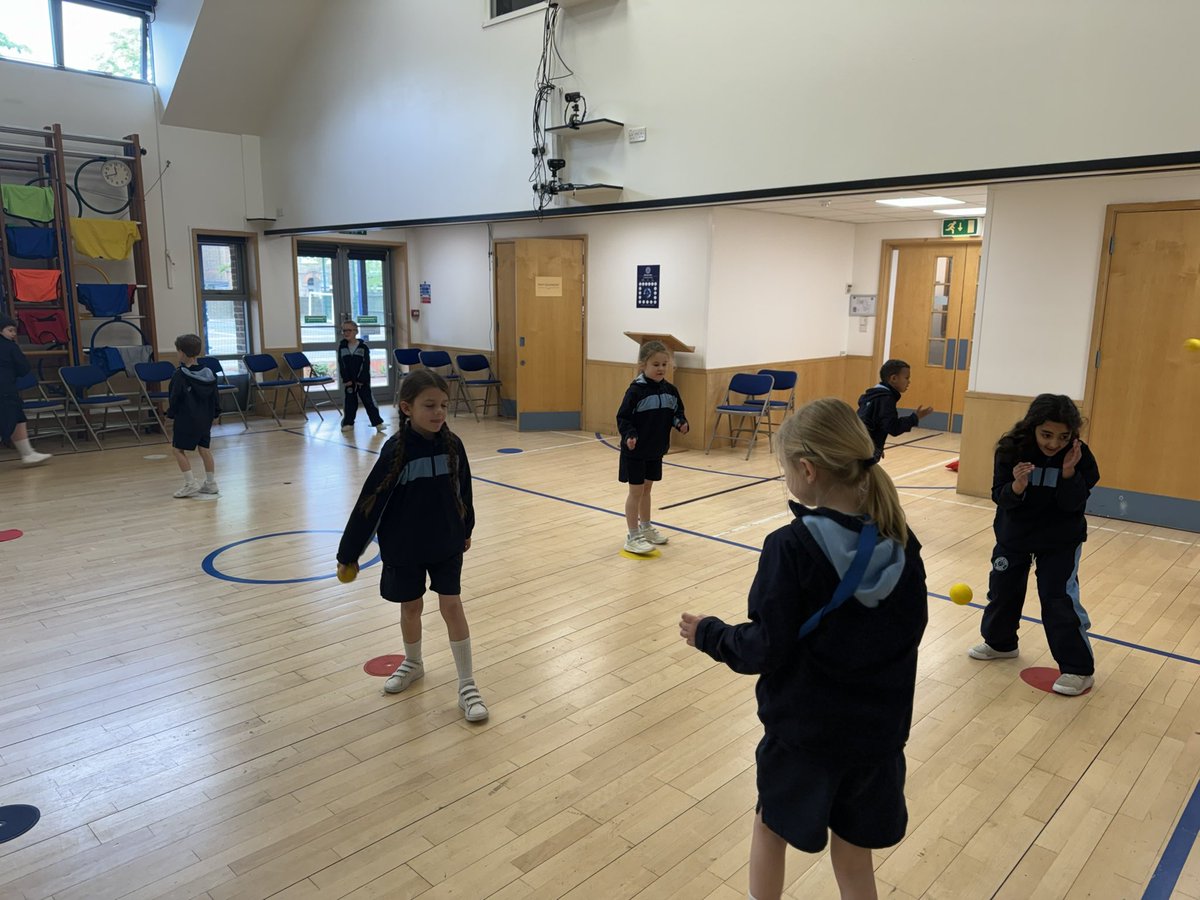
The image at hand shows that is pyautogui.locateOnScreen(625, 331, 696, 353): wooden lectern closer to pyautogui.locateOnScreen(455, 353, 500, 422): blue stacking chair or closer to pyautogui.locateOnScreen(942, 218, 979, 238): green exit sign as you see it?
pyautogui.locateOnScreen(455, 353, 500, 422): blue stacking chair

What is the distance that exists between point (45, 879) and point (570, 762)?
5.48 feet

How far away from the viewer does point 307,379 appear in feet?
37.3

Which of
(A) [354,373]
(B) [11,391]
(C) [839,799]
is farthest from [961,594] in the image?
(B) [11,391]

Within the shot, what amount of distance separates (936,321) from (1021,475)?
7.94 meters

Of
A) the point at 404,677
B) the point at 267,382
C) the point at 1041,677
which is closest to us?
the point at 404,677

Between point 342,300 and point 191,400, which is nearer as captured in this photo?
point 191,400

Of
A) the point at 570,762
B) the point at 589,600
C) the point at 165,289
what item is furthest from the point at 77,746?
the point at 165,289

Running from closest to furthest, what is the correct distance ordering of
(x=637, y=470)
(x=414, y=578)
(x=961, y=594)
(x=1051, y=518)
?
(x=961, y=594)
(x=414, y=578)
(x=1051, y=518)
(x=637, y=470)

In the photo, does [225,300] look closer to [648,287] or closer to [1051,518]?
[648,287]

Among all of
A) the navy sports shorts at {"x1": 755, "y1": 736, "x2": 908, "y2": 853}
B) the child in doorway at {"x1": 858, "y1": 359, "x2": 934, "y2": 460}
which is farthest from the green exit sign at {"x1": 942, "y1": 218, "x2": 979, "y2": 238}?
the navy sports shorts at {"x1": 755, "y1": 736, "x2": 908, "y2": 853}

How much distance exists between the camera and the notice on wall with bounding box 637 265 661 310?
924 cm

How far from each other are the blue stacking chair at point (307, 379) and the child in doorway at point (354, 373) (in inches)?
41.1

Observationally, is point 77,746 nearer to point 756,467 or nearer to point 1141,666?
point 1141,666

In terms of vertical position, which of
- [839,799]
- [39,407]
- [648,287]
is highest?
[648,287]
